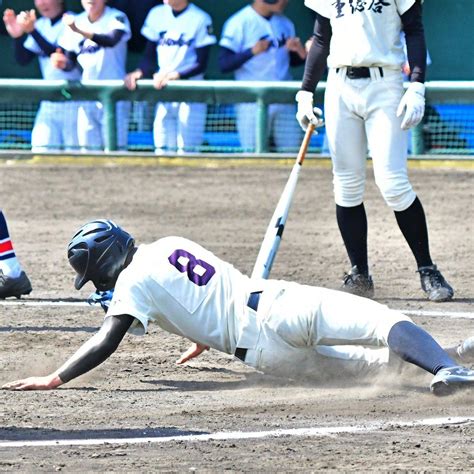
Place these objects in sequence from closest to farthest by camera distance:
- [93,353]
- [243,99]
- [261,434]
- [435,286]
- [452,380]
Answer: [261,434] < [452,380] < [93,353] < [435,286] < [243,99]

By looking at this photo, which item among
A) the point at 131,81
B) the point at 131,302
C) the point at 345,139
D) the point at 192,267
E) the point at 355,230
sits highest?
the point at 345,139

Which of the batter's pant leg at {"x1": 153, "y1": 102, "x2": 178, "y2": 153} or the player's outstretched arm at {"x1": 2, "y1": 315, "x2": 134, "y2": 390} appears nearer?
the player's outstretched arm at {"x1": 2, "y1": 315, "x2": 134, "y2": 390}

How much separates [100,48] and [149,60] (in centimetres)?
49

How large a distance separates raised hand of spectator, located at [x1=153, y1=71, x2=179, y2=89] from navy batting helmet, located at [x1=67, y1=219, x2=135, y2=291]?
24.0 ft

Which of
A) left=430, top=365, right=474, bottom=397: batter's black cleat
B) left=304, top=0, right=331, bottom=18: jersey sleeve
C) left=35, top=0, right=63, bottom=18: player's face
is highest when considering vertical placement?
left=304, top=0, right=331, bottom=18: jersey sleeve

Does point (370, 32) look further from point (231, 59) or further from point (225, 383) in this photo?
point (231, 59)

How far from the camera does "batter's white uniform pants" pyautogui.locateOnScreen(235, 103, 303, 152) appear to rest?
12.8m

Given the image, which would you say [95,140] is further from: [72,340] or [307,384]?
[307,384]

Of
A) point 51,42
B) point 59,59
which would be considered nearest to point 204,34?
point 59,59

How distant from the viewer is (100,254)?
5523mm

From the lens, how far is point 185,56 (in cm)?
1303

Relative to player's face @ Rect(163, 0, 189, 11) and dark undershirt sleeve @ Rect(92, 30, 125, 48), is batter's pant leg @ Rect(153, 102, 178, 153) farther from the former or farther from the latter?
player's face @ Rect(163, 0, 189, 11)

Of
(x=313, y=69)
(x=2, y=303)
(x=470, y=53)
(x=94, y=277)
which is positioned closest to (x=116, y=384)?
(x=94, y=277)

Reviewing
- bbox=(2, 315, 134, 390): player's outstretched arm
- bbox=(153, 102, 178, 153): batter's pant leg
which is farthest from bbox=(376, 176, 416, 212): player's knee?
bbox=(153, 102, 178, 153): batter's pant leg
